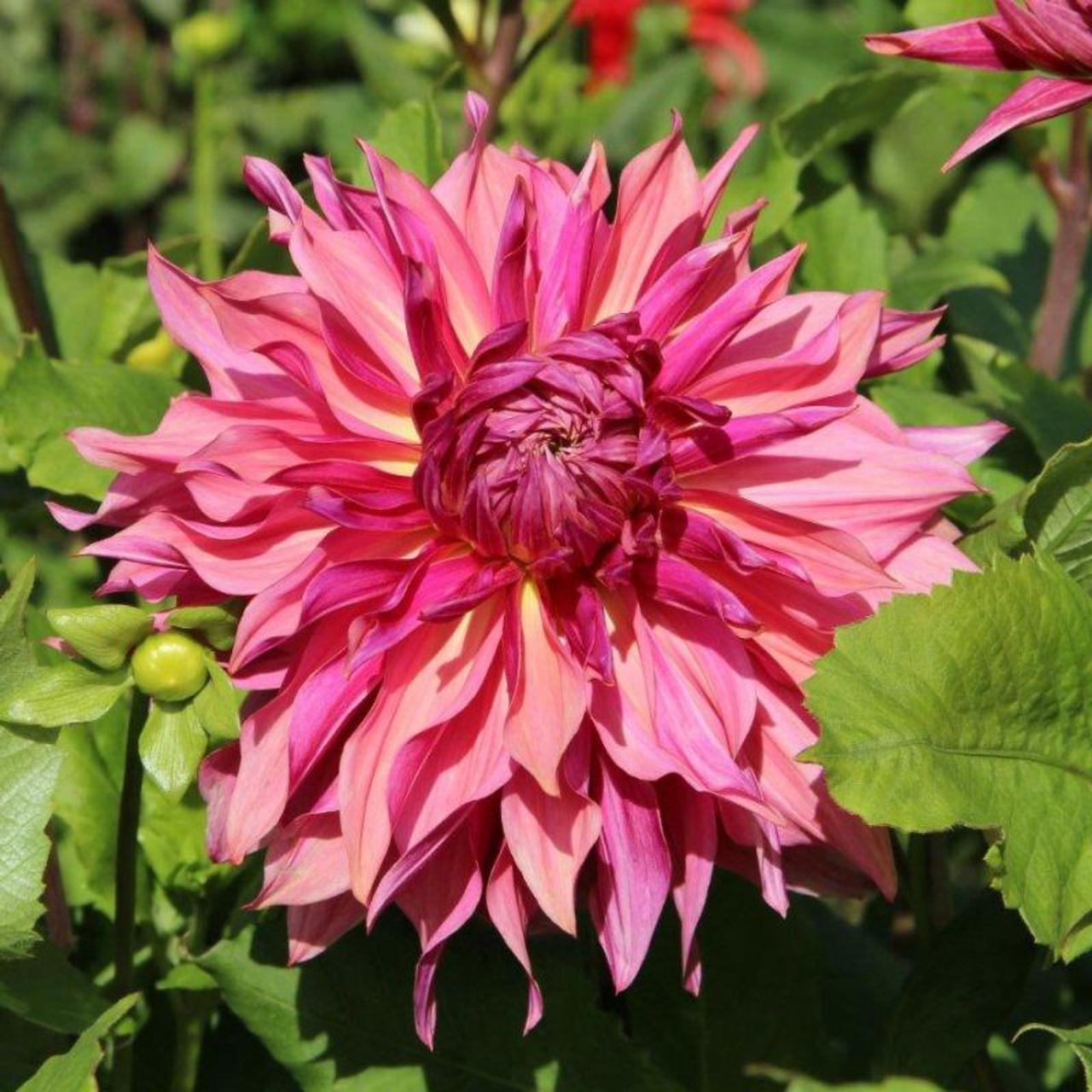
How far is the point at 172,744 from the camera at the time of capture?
772mm

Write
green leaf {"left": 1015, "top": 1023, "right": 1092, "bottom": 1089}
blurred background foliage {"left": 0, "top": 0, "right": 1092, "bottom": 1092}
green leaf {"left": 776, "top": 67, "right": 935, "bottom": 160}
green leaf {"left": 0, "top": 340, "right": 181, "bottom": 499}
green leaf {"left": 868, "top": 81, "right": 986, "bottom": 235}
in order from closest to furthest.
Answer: green leaf {"left": 1015, "top": 1023, "right": 1092, "bottom": 1089} < blurred background foliage {"left": 0, "top": 0, "right": 1092, "bottom": 1092} < green leaf {"left": 0, "top": 340, "right": 181, "bottom": 499} < green leaf {"left": 776, "top": 67, "right": 935, "bottom": 160} < green leaf {"left": 868, "top": 81, "right": 986, "bottom": 235}

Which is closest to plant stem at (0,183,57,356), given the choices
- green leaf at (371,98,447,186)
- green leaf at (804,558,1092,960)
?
green leaf at (371,98,447,186)

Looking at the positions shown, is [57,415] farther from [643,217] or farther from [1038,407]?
[1038,407]

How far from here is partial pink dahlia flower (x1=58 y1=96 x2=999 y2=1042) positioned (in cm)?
78

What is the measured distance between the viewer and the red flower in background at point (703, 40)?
223 cm

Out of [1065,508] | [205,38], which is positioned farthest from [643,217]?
[205,38]

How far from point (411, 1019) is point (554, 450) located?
1.01 ft

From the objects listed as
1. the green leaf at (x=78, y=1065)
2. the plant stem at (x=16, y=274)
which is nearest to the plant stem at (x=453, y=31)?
the plant stem at (x=16, y=274)

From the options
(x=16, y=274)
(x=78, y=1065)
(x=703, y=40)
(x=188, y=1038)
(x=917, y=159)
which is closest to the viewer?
(x=78, y=1065)

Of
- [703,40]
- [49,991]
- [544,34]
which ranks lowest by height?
[703,40]

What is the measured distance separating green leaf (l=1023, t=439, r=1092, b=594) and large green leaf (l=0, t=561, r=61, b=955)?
467 millimetres

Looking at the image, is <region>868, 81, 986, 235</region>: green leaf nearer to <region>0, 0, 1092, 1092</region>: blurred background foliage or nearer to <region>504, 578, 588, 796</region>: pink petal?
<region>0, 0, 1092, 1092</region>: blurred background foliage

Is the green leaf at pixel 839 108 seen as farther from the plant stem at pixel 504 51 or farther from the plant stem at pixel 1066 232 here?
the plant stem at pixel 504 51

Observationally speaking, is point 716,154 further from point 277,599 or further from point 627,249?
point 277,599
